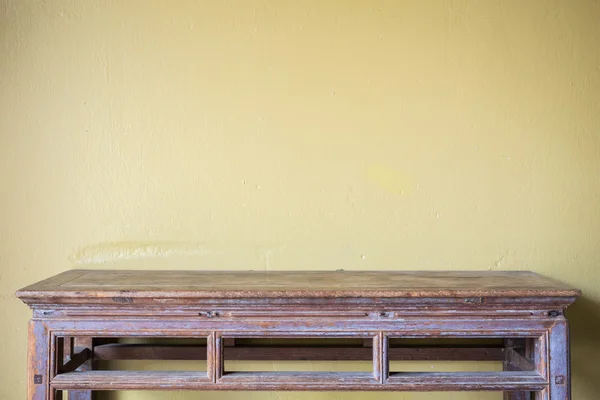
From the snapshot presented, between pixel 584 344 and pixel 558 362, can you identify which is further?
pixel 584 344

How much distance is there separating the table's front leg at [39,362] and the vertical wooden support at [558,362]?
139cm

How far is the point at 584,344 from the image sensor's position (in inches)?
77.4

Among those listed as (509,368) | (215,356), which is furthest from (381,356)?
(509,368)

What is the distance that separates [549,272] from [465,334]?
63 cm

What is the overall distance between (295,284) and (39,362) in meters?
0.75

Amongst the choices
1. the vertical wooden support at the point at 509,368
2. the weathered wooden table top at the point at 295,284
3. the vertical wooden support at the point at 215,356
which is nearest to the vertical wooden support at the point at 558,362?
the weathered wooden table top at the point at 295,284

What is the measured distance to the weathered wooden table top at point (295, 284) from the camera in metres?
1.49

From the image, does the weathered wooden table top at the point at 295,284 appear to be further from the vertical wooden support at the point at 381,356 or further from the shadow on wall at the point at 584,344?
the shadow on wall at the point at 584,344

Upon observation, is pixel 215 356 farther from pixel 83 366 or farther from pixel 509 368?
pixel 509 368

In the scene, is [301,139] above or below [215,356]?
above

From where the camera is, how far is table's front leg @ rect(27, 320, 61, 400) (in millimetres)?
1498

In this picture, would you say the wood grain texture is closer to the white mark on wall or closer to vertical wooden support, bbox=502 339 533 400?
the white mark on wall

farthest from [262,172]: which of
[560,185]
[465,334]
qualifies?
[560,185]

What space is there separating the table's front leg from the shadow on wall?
5.70ft
